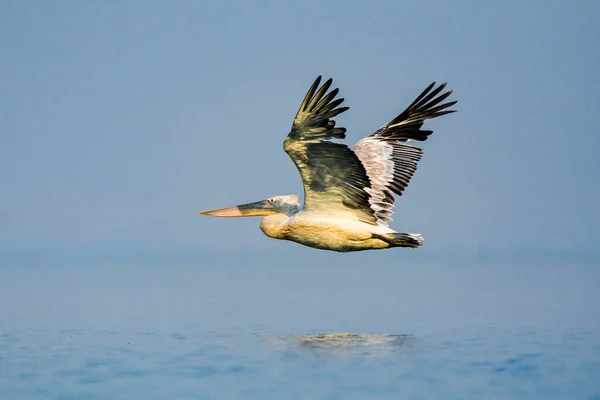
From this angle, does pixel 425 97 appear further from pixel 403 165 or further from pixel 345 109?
pixel 345 109

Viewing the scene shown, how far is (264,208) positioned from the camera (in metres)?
13.2

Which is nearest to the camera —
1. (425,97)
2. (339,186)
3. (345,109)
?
(345,109)

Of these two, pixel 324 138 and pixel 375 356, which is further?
pixel 375 356

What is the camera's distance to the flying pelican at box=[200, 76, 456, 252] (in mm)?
10360

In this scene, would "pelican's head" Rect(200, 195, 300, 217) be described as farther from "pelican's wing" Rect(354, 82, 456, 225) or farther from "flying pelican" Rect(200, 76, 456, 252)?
"pelican's wing" Rect(354, 82, 456, 225)

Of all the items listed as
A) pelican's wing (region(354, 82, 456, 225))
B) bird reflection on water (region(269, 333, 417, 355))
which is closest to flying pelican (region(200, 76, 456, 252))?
pelican's wing (region(354, 82, 456, 225))

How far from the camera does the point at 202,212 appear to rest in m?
13.8

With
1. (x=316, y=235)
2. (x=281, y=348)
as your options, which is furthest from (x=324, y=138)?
(x=281, y=348)

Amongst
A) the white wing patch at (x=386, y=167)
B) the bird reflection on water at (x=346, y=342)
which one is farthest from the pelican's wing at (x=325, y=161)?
the bird reflection on water at (x=346, y=342)

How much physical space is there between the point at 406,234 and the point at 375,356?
64.1 inches

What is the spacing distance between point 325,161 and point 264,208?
250cm

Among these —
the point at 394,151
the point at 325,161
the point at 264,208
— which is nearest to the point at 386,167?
the point at 394,151

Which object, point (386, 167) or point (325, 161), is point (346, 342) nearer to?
point (386, 167)

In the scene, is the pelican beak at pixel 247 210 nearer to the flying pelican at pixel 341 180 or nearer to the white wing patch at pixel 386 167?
the flying pelican at pixel 341 180
